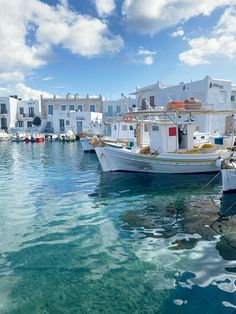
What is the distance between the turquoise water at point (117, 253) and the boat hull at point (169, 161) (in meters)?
4.16

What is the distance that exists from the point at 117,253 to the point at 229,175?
7.35 m

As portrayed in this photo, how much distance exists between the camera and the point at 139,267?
598 cm

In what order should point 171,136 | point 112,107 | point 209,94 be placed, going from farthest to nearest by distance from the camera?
point 112,107
point 209,94
point 171,136

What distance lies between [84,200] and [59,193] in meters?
1.86

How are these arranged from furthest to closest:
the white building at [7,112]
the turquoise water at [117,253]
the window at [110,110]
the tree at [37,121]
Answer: the window at [110,110] < the tree at [37,121] < the white building at [7,112] < the turquoise water at [117,253]

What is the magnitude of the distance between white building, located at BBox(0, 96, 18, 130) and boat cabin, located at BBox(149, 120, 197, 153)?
56672 mm

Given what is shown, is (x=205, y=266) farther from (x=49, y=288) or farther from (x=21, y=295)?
(x=21, y=295)

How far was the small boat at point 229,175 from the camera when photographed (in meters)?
11.6

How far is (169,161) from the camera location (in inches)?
653

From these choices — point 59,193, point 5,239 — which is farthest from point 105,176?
point 5,239

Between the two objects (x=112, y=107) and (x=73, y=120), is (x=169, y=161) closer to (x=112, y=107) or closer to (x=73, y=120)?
(x=73, y=120)

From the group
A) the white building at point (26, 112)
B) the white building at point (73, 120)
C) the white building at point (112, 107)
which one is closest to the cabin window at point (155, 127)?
the white building at point (73, 120)

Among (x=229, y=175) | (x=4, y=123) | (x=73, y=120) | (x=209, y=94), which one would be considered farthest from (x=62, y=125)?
(x=229, y=175)

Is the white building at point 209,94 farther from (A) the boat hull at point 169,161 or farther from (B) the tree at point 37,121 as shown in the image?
(B) the tree at point 37,121
